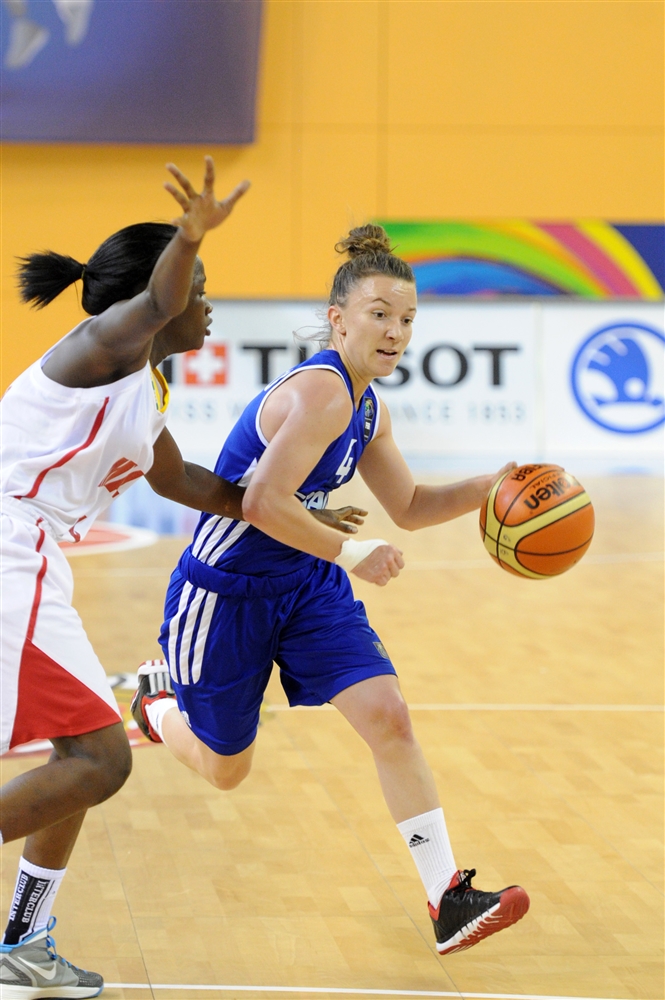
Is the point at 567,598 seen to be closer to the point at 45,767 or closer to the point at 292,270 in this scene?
the point at 45,767

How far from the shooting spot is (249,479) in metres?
3.01

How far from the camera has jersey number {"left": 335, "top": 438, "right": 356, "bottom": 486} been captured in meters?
2.97

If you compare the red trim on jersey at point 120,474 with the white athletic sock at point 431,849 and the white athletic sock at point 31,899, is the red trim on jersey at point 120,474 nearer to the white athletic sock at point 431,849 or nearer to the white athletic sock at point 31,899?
the white athletic sock at point 31,899

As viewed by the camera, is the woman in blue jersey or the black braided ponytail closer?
the black braided ponytail

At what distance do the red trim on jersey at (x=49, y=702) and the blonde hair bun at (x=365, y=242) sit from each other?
4.30 ft

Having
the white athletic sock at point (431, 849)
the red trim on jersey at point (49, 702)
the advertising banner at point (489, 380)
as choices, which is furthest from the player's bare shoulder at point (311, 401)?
the advertising banner at point (489, 380)

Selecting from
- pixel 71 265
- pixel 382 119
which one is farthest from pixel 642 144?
pixel 71 265

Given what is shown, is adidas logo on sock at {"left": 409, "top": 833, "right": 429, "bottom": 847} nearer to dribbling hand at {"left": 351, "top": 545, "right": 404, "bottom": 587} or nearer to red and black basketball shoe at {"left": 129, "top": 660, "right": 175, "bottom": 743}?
dribbling hand at {"left": 351, "top": 545, "right": 404, "bottom": 587}

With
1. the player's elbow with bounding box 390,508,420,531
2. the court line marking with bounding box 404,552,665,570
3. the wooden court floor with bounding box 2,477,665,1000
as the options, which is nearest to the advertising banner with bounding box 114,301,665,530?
the court line marking with bounding box 404,552,665,570

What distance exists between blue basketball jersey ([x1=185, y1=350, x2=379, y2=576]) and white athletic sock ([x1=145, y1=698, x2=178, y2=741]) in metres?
0.59

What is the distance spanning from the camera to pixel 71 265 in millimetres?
2514

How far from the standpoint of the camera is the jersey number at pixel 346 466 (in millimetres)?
2969

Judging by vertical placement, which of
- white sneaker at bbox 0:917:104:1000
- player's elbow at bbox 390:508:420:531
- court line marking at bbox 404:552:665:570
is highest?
player's elbow at bbox 390:508:420:531

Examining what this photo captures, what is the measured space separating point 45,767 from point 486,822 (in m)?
1.76
